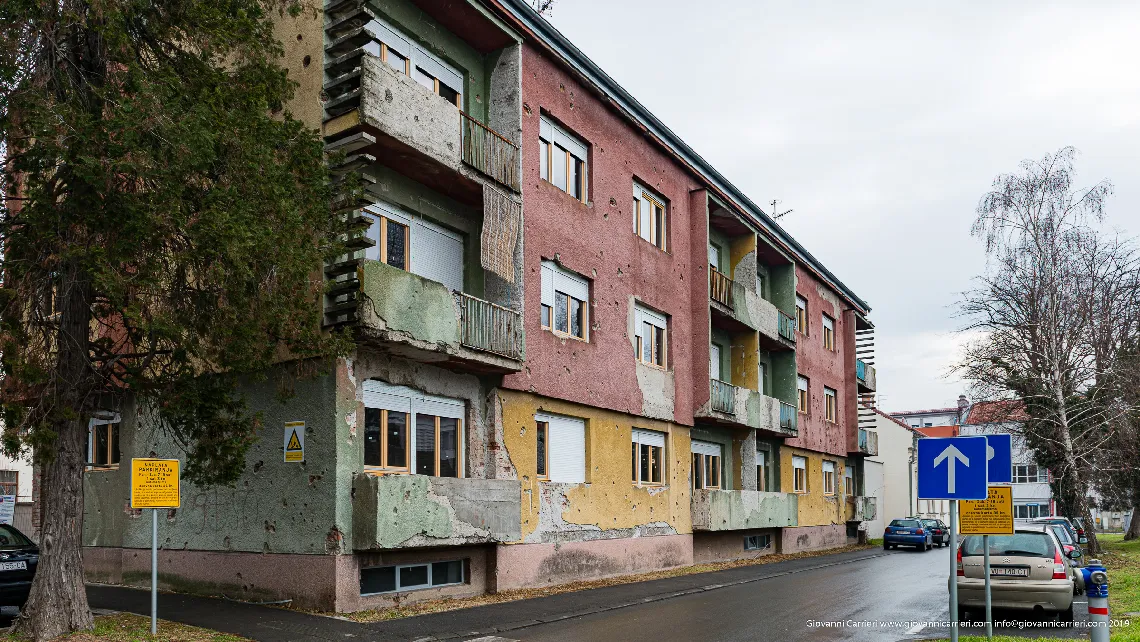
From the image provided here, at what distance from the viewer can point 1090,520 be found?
103 feet

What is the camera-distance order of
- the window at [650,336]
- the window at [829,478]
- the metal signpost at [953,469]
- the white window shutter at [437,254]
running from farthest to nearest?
1. the window at [829,478]
2. the window at [650,336]
3. the white window shutter at [437,254]
4. the metal signpost at [953,469]

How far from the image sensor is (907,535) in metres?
38.7

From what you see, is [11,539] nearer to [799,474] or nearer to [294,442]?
[294,442]

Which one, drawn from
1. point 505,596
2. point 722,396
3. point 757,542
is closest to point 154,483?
point 505,596

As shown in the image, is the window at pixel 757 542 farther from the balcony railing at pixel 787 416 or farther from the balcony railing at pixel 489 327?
the balcony railing at pixel 489 327

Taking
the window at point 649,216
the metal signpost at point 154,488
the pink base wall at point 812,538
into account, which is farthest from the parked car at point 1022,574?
the pink base wall at point 812,538

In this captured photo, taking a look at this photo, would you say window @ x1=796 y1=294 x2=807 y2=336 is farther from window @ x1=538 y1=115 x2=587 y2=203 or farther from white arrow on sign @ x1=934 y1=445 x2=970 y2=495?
white arrow on sign @ x1=934 y1=445 x2=970 y2=495

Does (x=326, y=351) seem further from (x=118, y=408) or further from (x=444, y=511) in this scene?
(x=118, y=408)

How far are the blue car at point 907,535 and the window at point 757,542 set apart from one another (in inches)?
369

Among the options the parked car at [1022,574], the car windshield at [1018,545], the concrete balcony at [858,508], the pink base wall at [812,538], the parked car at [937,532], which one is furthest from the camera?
the parked car at [937,532]

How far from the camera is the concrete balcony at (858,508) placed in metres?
41.9

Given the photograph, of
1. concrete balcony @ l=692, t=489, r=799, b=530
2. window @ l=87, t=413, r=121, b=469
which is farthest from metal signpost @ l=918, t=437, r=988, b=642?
concrete balcony @ l=692, t=489, r=799, b=530

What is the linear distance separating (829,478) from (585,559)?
23.2 meters

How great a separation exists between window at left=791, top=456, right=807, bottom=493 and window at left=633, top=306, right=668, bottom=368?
13.3m
